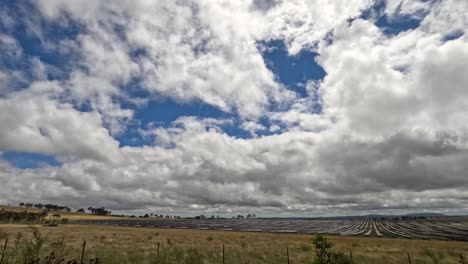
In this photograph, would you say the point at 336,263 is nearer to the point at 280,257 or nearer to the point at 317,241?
the point at 317,241

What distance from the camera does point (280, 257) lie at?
104 ft

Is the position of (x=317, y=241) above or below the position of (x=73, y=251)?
above

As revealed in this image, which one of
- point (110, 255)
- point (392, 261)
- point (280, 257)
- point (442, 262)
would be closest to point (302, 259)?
point (280, 257)

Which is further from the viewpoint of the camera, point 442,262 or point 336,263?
point 442,262

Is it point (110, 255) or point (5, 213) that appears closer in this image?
point (110, 255)

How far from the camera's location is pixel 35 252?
12.4m

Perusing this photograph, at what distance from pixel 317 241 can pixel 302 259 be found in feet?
53.7

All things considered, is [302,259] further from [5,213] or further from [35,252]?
[5,213]

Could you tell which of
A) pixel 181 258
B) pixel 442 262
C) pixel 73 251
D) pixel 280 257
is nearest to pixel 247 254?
pixel 280 257

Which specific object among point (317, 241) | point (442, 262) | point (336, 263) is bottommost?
point (442, 262)

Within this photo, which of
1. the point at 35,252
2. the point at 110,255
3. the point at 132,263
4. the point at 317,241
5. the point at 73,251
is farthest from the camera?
the point at 73,251

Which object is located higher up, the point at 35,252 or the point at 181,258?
the point at 35,252

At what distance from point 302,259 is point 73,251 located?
888 inches

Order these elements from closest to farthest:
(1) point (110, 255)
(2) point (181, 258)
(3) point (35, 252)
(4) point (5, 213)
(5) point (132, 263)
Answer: (3) point (35, 252)
(5) point (132, 263)
(2) point (181, 258)
(1) point (110, 255)
(4) point (5, 213)
